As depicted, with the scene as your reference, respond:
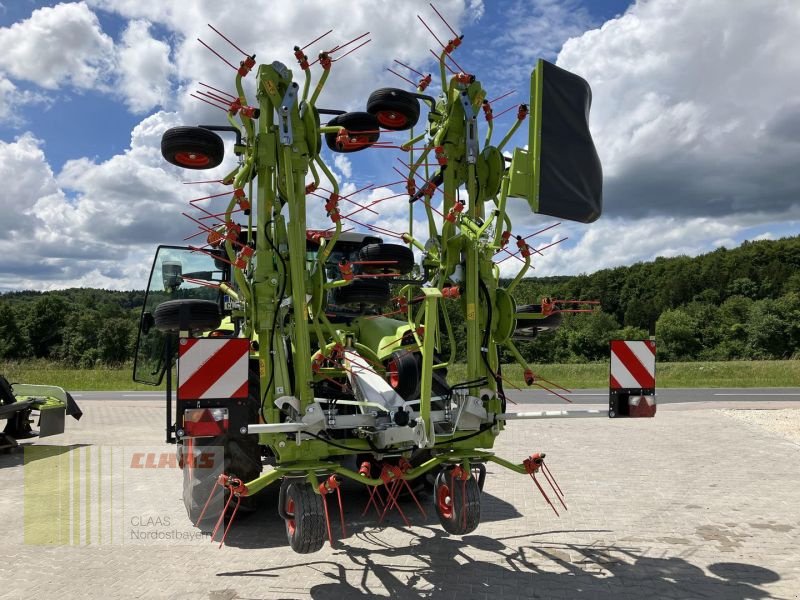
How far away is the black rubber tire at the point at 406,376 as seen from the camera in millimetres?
4094

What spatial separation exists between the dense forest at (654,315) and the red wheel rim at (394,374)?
27169 millimetres

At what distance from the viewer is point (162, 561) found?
13.6ft

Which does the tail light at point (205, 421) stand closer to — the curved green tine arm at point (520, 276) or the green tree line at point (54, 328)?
the curved green tine arm at point (520, 276)

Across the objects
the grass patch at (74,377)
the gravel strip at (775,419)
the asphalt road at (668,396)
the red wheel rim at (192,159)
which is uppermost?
the red wheel rim at (192,159)

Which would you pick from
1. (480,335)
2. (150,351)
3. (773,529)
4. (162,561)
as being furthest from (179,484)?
(773,529)

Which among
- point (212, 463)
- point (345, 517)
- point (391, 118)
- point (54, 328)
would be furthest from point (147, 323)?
point (54, 328)

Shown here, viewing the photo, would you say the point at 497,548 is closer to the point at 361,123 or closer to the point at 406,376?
the point at 406,376

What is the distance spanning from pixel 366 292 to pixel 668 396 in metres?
14.5

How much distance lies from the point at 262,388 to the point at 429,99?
2386 mm

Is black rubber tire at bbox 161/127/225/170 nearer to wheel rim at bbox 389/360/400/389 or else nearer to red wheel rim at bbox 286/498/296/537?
wheel rim at bbox 389/360/400/389

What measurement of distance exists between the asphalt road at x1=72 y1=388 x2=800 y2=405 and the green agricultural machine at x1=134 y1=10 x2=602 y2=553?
448 inches

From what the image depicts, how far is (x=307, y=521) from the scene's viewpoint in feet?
11.1

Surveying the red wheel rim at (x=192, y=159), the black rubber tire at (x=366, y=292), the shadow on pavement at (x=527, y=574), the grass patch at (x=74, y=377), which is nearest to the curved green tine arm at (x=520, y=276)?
the black rubber tire at (x=366, y=292)

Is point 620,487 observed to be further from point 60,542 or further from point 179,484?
point 60,542
